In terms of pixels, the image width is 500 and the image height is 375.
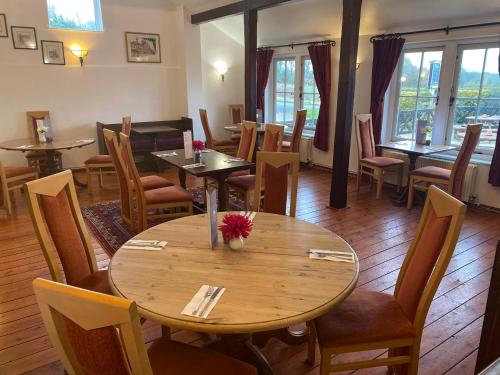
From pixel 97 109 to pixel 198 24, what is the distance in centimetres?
223

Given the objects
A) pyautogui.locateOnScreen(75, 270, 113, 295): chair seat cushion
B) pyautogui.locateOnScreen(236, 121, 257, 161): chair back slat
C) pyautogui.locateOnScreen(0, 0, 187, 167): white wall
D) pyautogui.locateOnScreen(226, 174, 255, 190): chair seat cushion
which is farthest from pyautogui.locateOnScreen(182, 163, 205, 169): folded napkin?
pyautogui.locateOnScreen(0, 0, 187, 167): white wall

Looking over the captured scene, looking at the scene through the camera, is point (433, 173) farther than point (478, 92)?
No

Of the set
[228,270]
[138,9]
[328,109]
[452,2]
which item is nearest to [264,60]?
[328,109]

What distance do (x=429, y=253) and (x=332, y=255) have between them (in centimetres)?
39

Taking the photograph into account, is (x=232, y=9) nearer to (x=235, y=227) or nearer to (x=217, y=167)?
(x=217, y=167)

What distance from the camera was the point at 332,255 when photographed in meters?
1.66

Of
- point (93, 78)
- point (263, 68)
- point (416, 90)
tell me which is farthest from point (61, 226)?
point (263, 68)

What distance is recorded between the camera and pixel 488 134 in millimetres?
4480

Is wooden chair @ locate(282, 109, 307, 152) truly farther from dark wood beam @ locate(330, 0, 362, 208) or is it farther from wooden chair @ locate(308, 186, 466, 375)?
wooden chair @ locate(308, 186, 466, 375)

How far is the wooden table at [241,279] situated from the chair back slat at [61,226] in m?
0.33

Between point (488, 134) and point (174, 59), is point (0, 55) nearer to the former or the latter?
point (174, 59)

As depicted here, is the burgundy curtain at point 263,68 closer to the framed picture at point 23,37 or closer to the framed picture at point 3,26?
the framed picture at point 23,37

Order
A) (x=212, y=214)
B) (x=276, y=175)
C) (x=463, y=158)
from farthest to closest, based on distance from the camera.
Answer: (x=463, y=158), (x=276, y=175), (x=212, y=214)

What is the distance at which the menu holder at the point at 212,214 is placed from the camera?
165 cm
